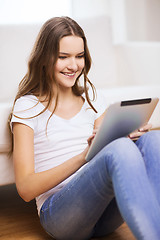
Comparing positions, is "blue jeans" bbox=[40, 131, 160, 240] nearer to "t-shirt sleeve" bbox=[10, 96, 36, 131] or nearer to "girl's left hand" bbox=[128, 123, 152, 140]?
"girl's left hand" bbox=[128, 123, 152, 140]

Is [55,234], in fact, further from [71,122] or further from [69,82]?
[69,82]

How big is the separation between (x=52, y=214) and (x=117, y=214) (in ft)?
0.69

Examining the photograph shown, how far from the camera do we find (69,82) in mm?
1338

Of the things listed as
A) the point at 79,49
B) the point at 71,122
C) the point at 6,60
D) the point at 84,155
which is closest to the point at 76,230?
the point at 84,155

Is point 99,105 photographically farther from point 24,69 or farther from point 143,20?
point 143,20

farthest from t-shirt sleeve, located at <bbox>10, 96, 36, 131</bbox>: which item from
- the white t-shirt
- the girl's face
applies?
the girl's face

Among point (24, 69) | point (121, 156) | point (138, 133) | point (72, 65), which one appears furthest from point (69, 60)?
point (24, 69)

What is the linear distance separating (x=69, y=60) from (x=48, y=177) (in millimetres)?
393

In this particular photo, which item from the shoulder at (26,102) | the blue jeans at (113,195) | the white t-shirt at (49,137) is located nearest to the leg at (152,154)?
the blue jeans at (113,195)

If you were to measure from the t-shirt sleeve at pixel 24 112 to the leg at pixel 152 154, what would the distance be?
361 millimetres

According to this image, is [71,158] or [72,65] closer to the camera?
[71,158]

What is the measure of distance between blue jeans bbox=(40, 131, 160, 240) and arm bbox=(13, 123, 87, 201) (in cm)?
4

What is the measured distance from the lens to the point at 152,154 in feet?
3.55

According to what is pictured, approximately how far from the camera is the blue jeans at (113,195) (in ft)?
3.13
